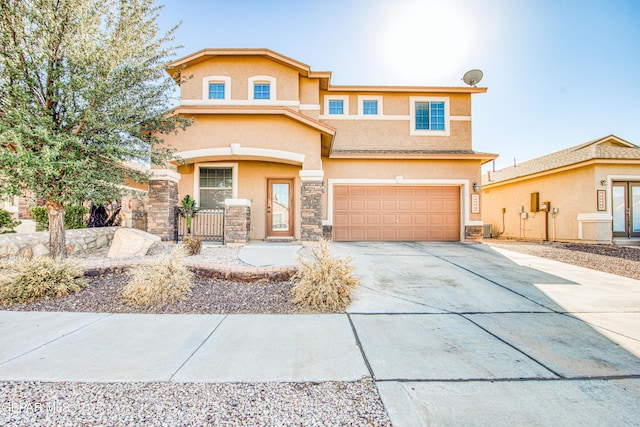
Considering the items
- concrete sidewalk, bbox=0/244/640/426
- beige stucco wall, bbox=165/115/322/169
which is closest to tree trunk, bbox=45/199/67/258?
concrete sidewalk, bbox=0/244/640/426

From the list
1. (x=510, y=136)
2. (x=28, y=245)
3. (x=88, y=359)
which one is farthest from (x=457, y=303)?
(x=510, y=136)

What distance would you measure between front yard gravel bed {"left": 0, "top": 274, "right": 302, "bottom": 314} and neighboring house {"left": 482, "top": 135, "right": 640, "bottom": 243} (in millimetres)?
13191

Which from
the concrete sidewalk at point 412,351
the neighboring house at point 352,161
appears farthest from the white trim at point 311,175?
the concrete sidewalk at point 412,351

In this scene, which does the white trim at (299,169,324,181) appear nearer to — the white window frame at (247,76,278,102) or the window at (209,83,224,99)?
the white window frame at (247,76,278,102)

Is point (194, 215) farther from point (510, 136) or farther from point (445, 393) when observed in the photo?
point (510, 136)

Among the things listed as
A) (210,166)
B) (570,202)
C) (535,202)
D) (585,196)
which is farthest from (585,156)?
(210,166)

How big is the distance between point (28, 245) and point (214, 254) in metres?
3.86

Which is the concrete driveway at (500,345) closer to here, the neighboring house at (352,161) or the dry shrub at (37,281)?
the dry shrub at (37,281)

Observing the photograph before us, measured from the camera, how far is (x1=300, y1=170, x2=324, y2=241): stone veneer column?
333 inches

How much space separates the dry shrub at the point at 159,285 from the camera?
4.28 meters

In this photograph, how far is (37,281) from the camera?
4.43 meters

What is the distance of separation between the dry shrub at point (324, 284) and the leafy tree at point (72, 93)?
4634 mm

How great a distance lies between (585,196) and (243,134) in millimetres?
13542

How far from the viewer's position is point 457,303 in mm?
4453
